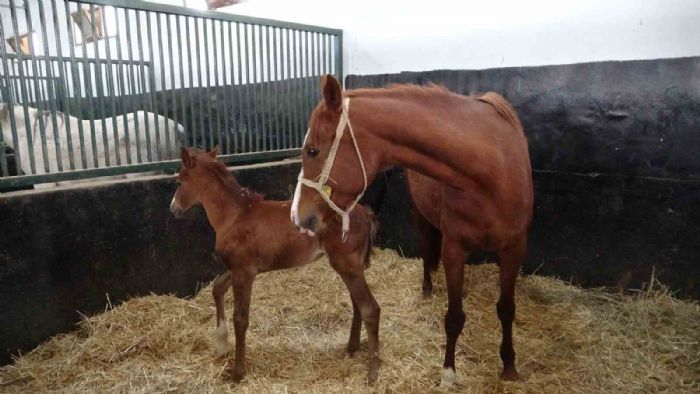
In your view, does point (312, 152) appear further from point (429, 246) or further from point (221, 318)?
point (429, 246)

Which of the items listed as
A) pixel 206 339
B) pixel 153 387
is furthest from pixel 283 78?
pixel 153 387

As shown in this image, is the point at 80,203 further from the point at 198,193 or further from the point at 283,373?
the point at 283,373

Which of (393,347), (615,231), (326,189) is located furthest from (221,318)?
(615,231)

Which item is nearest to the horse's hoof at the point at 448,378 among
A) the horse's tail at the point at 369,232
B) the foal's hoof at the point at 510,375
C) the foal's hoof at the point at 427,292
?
the foal's hoof at the point at 510,375

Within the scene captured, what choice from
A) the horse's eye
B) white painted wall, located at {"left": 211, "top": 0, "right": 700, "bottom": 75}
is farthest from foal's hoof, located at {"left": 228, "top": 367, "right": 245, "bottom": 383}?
white painted wall, located at {"left": 211, "top": 0, "right": 700, "bottom": 75}

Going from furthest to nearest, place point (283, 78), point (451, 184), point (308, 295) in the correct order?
point (283, 78) < point (308, 295) < point (451, 184)

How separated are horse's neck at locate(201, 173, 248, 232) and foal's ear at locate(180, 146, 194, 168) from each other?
0.15m

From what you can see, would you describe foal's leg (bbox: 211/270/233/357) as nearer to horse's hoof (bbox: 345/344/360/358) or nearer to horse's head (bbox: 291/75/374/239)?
horse's hoof (bbox: 345/344/360/358)

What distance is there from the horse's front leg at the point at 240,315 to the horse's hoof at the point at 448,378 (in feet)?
3.51

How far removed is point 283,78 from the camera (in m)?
3.93

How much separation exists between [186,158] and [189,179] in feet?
0.47

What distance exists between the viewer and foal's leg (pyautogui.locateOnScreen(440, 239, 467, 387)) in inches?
87.7

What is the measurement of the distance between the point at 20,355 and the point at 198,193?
1373mm

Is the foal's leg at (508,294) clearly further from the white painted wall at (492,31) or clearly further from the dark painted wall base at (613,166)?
the white painted wall at (492,31)
